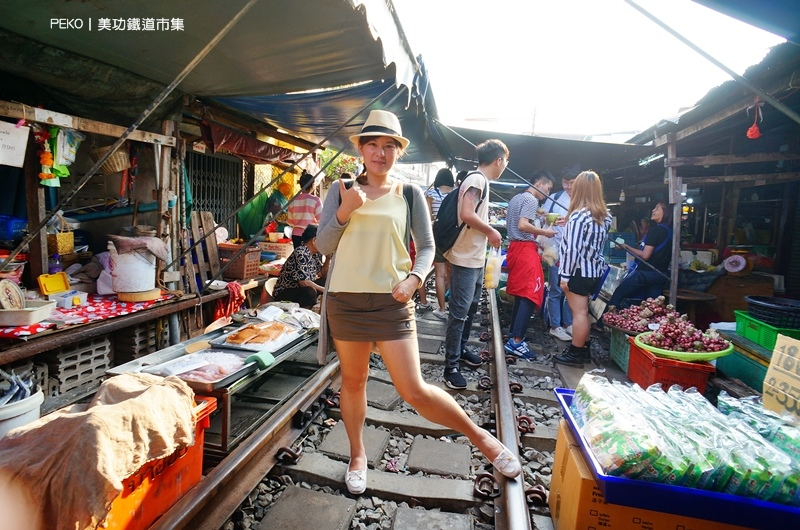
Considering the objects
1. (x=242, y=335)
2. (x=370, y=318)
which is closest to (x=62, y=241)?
(x=242, y=335)

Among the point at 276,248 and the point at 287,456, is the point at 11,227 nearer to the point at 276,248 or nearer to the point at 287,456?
the point at 276,248

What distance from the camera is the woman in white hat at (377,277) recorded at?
2.40 m

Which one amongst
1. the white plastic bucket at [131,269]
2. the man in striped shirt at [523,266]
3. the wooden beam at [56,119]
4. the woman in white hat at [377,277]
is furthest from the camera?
the man in striped shirt at [523,266]

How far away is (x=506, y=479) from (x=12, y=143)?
15.6 feet

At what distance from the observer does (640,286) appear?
647 centimetres

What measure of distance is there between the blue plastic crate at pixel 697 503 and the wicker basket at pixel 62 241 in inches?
239

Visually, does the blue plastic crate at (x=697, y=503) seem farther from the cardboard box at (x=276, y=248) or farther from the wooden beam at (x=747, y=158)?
the cardboard box at (x=276, y=248)

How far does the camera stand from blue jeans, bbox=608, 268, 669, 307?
634 cm

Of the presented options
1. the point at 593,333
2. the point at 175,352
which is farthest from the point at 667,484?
the point at 593,333

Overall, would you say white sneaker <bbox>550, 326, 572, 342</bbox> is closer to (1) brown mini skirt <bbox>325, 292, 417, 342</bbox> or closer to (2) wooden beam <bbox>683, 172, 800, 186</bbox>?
(2) wooden beam <bbox>683, 172, 800, 186</bbox>

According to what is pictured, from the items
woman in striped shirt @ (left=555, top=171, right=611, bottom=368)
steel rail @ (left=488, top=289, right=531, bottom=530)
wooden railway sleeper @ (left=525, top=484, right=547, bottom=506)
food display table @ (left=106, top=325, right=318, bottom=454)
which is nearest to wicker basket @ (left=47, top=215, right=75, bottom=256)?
food display table @ (left=106, top=325, right=318, bottom=454)

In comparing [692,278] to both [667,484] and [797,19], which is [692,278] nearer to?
[797,19]

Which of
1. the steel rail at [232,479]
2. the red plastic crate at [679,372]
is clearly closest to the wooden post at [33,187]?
the steel rail at [232,479]

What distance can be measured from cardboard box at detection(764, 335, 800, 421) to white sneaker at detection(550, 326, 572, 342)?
3205 mm
